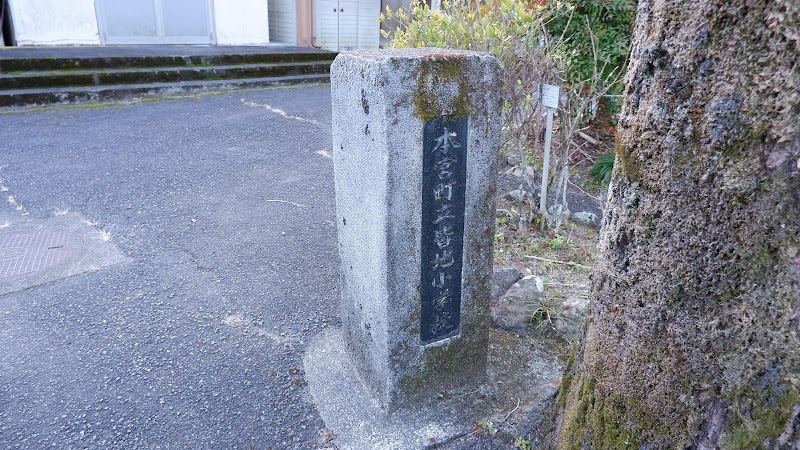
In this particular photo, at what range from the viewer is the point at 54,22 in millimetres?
9422

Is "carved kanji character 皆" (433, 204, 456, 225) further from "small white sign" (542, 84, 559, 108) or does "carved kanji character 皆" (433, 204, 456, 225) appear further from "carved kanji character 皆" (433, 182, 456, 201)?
"small white sign" (542, 84, 559, 108)

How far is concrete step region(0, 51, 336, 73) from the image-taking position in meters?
7.98

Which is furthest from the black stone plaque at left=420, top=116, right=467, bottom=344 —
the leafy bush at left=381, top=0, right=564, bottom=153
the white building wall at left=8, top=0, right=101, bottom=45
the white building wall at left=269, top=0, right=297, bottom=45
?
the white building wall at left=269, top=0, right=297, bottom=45

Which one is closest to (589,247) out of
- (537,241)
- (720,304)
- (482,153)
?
(537,241)

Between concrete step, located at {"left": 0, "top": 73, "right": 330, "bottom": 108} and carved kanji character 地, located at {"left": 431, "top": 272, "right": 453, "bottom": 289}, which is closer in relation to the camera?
carved kanji character 地, located at {"left": 431, "top": 272, "right": 453, "bottom": 289}

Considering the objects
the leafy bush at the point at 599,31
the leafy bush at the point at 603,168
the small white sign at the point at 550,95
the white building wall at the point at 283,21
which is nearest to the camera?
the small white sign at the point at 550,95

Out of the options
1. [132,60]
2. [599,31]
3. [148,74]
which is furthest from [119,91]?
[599,31]

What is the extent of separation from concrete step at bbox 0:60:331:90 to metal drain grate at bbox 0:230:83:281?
490cm

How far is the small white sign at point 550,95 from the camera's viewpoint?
12.5 feet

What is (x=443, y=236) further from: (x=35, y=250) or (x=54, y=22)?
(x=54, y=22)

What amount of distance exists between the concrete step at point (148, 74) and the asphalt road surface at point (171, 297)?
1.52m

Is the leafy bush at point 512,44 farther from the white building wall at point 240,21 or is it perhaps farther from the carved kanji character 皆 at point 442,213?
the white building wall at point 240,21

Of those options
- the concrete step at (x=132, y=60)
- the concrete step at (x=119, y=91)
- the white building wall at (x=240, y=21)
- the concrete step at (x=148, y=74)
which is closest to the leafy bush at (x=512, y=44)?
the concrete step at (x=119, y=91)

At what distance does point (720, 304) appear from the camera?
1184mm
